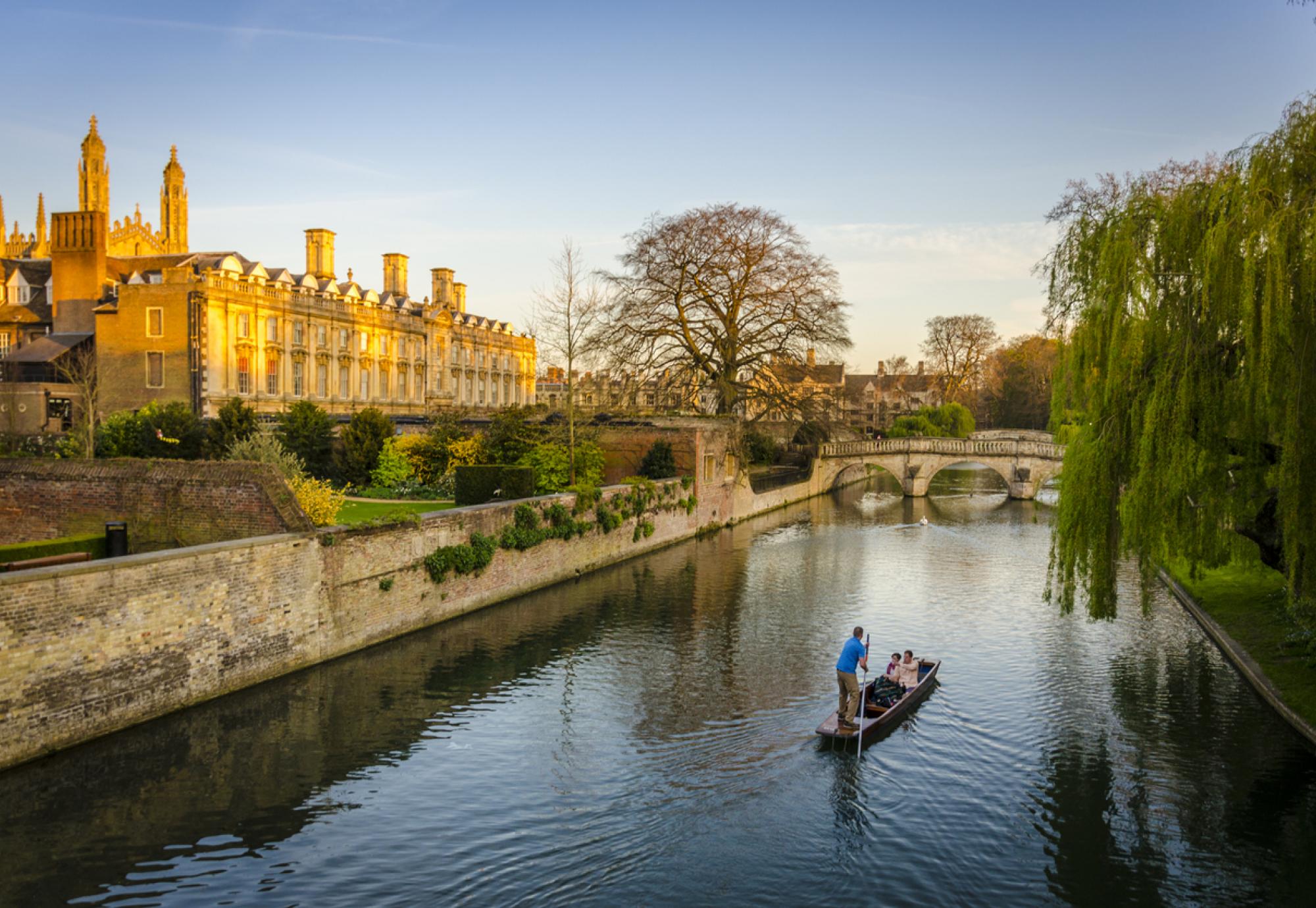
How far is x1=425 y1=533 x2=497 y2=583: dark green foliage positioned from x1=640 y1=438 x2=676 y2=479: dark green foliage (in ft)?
40.7

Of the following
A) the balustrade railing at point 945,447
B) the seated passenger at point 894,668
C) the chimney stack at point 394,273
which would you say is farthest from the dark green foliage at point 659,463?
the chimney stack at point 394,273

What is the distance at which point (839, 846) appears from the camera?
9.19m

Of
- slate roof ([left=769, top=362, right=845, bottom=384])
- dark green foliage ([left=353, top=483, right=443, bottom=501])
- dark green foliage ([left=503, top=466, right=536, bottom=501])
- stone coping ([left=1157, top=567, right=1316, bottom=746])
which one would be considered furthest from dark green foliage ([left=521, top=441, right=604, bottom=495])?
stone coping ([left=1157, top=567, right=1316, bottom=746])

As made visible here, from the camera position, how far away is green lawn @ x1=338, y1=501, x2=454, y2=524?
2264cm

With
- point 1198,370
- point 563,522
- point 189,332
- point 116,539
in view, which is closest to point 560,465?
point 563,522

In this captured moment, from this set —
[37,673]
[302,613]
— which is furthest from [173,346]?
[37,673]

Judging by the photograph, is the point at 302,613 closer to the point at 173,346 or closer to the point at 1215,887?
the point at 1215,887

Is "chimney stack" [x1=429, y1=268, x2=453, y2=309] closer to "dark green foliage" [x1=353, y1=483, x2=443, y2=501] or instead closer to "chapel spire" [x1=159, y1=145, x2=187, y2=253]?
"chapel spire" [x1=159, y1=145, x2=187, y2=253]

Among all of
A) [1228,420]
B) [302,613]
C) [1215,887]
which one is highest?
[1228,420]

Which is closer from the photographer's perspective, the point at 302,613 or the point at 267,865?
the point at 267,865

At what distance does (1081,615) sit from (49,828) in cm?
1808

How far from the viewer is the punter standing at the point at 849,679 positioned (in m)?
11.9

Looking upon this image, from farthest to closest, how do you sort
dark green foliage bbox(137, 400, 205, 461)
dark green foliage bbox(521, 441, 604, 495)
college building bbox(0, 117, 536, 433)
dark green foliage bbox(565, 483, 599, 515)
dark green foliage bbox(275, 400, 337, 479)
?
college building bbox(0, 117, 536, 433) < dark green foliage bbox(275, 400, 337, 479) < dark green foliage bbox(137, 400, 205, 461) < dark green foliage bbox(521, 441, 604, 495) < dark green foliage bbox(565, 483, 599, 515)

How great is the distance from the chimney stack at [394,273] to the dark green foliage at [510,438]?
1474 inches
